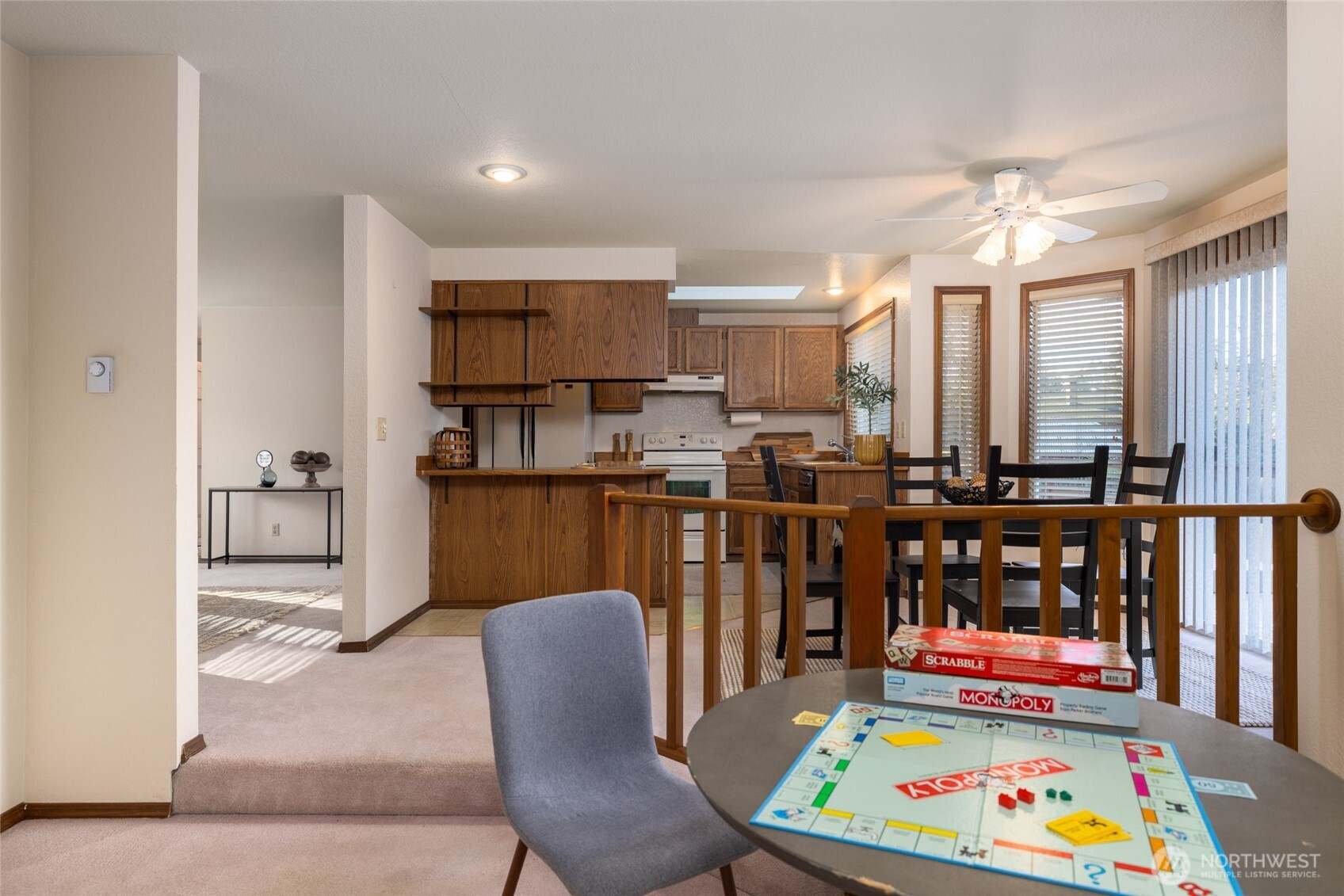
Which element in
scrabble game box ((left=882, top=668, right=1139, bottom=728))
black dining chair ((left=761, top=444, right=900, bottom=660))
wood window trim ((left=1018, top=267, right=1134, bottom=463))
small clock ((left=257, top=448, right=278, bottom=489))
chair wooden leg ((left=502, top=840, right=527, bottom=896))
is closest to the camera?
scrabble game box ((left=882, top=668, right=1139, bottom=728))

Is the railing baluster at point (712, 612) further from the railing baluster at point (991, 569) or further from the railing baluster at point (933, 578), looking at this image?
the railing baluster at point (991, 569)

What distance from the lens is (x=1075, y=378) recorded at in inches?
181

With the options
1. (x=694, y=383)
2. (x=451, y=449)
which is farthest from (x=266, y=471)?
(x=694, y=383)

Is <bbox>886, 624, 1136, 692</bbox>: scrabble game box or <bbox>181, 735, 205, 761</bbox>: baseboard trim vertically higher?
<bbox>886, 624, 1136, 692</bbox>: scrabble game box

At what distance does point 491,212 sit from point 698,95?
171 centimetres

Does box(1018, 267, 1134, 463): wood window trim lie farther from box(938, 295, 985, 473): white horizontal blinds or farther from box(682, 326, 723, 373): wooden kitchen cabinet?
box(682, 326, 723, 373): wooden kitchen cabinet

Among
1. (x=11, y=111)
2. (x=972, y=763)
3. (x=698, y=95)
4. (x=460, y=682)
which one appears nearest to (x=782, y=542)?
(x=460, y=682)

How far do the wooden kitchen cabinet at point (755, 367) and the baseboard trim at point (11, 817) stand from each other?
17.4ft

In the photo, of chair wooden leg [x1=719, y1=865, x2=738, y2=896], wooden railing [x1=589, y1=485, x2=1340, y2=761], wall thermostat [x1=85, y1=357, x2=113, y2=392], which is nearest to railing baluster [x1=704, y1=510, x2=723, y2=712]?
wooden railing [x1=589, y1=485, x2=1340, y2=761]

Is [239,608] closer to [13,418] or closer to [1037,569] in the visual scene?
[13,418]

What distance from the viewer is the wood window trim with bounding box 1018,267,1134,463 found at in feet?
14.3

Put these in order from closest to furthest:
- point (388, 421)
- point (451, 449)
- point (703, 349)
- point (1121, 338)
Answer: point (388, 421) < point (1121, 338) < point (451, 449) < point (703, 349)

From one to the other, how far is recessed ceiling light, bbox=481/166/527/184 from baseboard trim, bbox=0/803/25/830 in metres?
2.81

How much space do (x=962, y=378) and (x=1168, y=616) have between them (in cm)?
320
